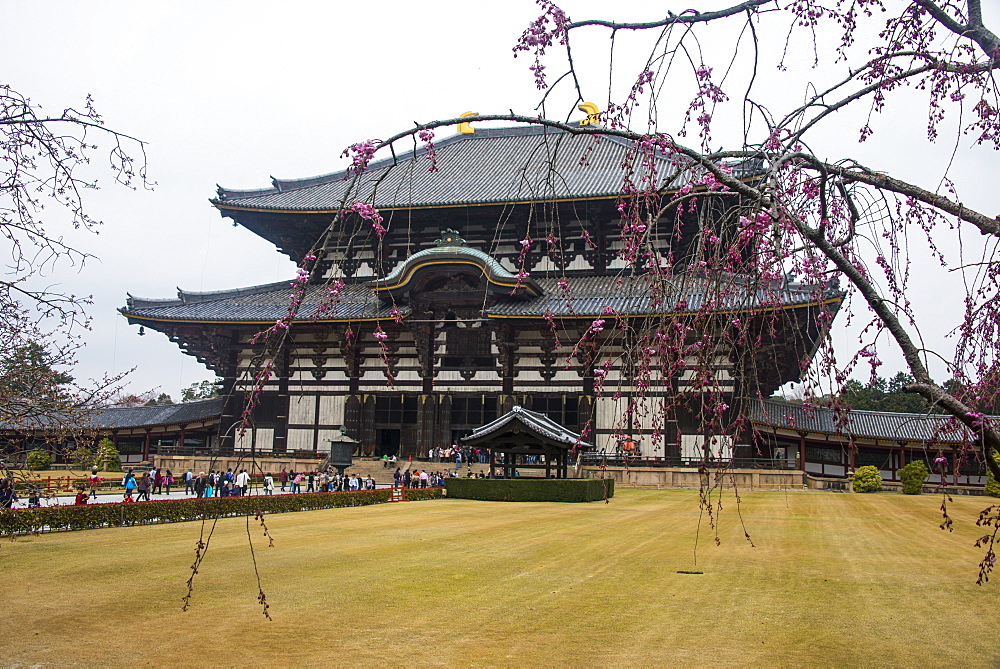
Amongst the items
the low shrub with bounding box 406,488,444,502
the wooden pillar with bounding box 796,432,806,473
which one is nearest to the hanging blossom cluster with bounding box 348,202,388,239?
the low shrub with bounding box 406,488,444,502

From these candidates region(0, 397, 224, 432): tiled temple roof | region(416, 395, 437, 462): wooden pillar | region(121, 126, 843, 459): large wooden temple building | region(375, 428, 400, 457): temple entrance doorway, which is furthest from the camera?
region(0, 397, 224, 432): tiled temple roof

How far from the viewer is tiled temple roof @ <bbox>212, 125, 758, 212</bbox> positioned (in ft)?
134

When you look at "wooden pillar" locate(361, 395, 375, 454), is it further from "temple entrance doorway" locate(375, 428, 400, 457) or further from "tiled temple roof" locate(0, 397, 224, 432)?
"tiled temple roof" locate(0, 397, 224, 432)

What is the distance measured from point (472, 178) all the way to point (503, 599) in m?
37.1

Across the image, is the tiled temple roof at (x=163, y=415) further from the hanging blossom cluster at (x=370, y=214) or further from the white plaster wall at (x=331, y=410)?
the hanging blossom cluster at (x=370, y=214)

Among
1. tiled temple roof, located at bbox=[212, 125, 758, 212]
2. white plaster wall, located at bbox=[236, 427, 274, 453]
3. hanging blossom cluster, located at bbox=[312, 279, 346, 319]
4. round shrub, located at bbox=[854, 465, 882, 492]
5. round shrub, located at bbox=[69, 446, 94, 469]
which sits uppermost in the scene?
tiled temple roof, located at bbox=[212, 125, 758, 212]

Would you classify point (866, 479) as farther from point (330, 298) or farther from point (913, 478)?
point (330, 298)

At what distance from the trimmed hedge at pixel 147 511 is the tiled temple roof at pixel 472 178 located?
1773cm

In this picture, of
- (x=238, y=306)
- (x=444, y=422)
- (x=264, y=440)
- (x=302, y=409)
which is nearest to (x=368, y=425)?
(x=302, y=409)

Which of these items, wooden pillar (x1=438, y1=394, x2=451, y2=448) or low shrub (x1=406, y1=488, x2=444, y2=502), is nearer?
low shrub (x1=406, y1=488, x2=444, y2=502)

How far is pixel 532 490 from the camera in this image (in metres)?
27.9

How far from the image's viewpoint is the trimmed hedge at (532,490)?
90.1 feet

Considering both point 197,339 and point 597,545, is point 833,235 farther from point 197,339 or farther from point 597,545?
point 197,339

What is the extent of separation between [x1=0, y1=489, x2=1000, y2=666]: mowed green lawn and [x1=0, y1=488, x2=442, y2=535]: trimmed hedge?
0.82 m
